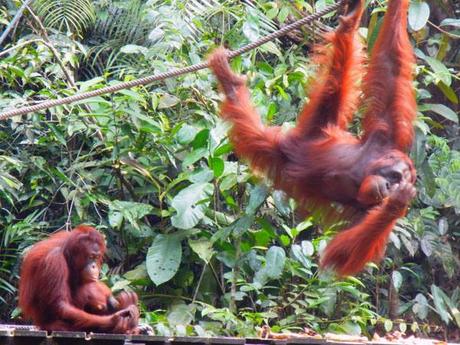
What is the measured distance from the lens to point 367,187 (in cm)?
341

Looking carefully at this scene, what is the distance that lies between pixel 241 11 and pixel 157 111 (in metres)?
0.81

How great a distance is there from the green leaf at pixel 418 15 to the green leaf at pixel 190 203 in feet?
4.40

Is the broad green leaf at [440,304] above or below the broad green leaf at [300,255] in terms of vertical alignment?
below

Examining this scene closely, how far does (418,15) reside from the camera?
447cm

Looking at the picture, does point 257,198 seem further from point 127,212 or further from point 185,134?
point 127,212

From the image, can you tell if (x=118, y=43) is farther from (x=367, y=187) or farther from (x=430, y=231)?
(x=367, y=187)

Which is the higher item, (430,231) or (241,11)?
(241,11)

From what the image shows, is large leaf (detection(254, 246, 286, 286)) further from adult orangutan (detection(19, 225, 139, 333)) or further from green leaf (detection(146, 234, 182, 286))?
adult orangutan (detection(19, 225, 139, 333))

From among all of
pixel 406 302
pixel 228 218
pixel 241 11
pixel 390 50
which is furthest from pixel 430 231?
pixel 390 50

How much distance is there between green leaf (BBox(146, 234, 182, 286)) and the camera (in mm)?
4723

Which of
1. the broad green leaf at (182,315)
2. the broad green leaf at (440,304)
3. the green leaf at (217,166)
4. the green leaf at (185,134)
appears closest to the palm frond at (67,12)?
the green leaf at (185,134)

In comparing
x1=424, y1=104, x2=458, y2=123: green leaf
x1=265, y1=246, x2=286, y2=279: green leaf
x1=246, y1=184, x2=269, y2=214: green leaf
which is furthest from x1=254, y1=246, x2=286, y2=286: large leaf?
x1=424, y1=104, x2=458, y2=123: green leaf

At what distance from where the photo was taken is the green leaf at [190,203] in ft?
15.3

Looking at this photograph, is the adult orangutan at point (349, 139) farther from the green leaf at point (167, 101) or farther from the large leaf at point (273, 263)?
the green leaf at point (167, 101)
